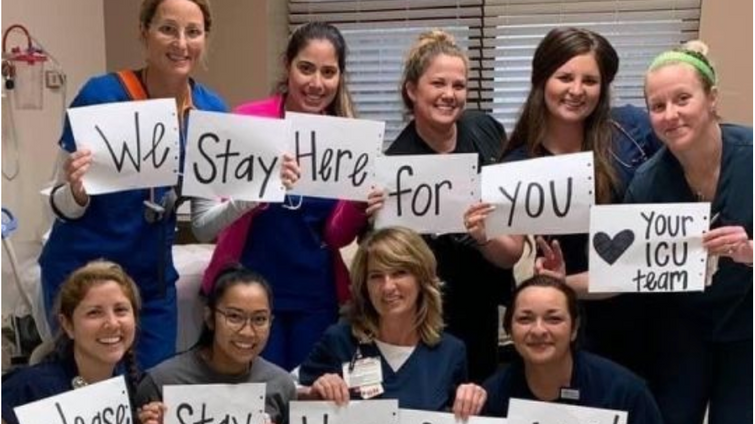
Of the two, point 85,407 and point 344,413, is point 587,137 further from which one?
point 85,407

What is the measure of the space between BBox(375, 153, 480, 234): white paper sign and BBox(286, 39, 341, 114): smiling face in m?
0.24

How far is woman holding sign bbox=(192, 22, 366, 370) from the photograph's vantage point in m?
2.05

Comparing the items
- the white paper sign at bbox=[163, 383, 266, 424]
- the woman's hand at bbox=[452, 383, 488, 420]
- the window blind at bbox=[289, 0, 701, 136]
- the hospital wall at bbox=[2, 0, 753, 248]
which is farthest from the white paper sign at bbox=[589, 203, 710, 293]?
the window blind at bbox=[289, 0, 701, 136]

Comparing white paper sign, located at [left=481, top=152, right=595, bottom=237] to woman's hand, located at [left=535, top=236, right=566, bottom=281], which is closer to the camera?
white paper sign, located at [left=481, top=152, right=595, bottom=237]

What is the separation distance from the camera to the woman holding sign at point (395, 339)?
6.30ft

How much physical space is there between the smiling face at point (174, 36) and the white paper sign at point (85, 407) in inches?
28.0

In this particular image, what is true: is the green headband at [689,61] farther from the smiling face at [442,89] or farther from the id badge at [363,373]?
the id badge at [363,373]

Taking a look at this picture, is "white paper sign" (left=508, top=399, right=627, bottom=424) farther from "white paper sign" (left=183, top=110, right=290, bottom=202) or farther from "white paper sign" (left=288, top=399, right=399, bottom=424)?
"white paper sign" (left=183, top=110, right=290, bottom=202)

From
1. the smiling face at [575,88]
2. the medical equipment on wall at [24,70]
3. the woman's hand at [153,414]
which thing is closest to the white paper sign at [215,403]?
the woman's hand at [153,414]

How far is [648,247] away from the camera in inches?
70.6

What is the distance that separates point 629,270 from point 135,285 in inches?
44.4

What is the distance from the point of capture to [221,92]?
3648 millimetres

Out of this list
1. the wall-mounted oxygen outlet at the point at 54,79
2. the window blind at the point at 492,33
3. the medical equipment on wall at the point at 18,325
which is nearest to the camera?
the medical equipment on wall at the point at 18,325

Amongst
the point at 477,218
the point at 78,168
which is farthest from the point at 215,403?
the point at 477,218
